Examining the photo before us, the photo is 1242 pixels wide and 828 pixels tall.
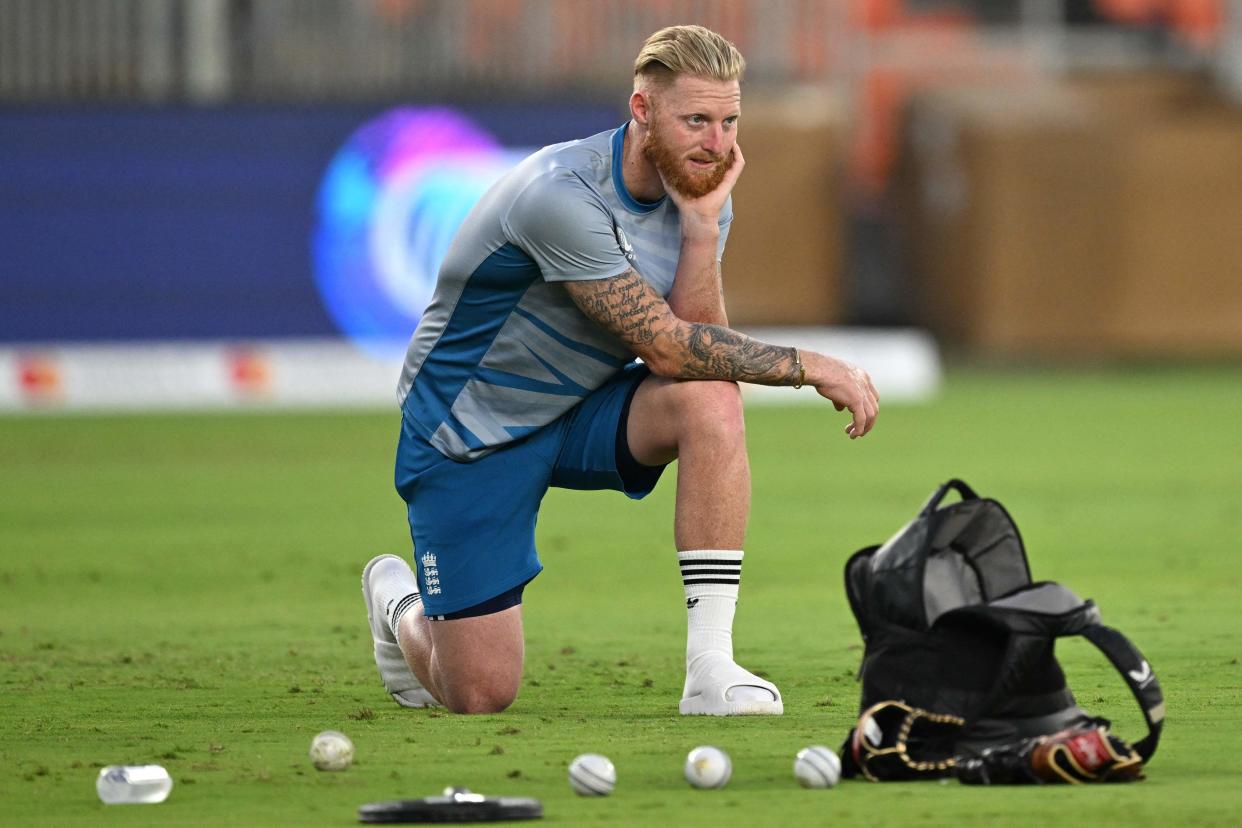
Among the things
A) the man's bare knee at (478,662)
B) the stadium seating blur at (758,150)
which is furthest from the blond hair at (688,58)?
the stadium seating blur at (758,150)

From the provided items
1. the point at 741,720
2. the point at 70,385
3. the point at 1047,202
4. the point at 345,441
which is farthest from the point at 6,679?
the point at 1047,202

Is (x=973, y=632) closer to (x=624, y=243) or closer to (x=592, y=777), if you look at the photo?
(x=592, y=777)

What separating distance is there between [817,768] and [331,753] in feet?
3.23

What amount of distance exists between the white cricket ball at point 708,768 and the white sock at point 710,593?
1022 mm

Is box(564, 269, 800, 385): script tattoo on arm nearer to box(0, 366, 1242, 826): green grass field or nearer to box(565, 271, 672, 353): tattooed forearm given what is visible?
box(565, 271, 672, 353): tattooed forearm

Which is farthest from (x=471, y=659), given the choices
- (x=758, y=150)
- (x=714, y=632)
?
(x=758, y=150)

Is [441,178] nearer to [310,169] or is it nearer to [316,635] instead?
[310,169]

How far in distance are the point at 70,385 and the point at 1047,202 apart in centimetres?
870

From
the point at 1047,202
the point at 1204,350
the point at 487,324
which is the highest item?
the point at 487,324

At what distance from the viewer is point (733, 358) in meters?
5.44

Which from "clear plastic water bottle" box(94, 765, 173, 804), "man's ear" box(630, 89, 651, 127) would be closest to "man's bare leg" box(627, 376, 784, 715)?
"man's ear" box(630, 89, 651, 127)

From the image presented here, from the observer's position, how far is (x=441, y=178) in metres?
17.2

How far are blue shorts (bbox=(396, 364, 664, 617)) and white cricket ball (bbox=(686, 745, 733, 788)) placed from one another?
137cm

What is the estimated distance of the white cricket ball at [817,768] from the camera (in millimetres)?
4262
